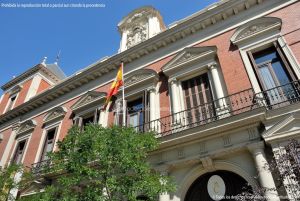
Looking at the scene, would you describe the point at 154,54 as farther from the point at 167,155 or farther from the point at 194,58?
the point at 167,155

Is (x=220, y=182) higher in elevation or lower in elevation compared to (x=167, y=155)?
lower

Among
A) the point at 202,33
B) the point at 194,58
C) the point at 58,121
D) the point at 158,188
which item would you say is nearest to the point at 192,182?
the point at 158,188

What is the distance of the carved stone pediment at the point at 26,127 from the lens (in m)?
14.6

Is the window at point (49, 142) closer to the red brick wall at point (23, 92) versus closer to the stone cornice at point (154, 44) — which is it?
the stone cornice at point (154, 44)

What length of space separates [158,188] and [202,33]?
7.26 metres

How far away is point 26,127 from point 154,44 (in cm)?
927

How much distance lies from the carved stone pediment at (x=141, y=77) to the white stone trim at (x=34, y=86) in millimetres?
10239

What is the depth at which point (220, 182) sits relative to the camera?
725 cm

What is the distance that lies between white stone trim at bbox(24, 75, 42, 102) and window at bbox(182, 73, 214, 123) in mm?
13172

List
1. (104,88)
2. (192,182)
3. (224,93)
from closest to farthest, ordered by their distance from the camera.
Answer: (192,182), (224,93), (104,88)

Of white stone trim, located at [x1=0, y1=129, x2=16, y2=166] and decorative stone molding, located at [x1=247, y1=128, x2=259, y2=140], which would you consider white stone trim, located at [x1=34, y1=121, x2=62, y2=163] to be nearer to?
white stone trim, located at [x1=0, y1=129, x2=16, y2=166]

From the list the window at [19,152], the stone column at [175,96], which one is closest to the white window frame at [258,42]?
the stone column at [175,96]

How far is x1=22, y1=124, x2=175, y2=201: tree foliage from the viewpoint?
5934 mm

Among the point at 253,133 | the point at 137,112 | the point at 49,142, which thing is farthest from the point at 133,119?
the point at 49,142
